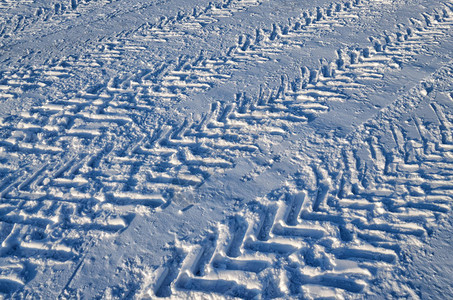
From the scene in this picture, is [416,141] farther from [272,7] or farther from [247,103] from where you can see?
[272,7]

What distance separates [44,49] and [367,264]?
199 inches

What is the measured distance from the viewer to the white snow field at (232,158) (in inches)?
101

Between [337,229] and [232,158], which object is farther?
[232,158]

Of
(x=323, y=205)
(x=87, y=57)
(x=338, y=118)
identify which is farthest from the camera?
(x=87, y=57)

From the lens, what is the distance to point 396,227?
8.93ft

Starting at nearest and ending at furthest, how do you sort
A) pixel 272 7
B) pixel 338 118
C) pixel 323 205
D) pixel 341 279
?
1. pixel 341 279
2. pixel 323 205
3. pixel 338 118
4. pixel 272 7

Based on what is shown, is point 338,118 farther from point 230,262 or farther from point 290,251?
point 230,262

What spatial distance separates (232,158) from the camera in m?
3.39

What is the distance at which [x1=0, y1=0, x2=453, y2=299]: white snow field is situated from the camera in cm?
256

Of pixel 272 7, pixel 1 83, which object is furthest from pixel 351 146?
pixel 1 83

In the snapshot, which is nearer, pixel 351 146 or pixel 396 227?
pixel 396 227

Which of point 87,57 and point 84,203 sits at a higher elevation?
point 87,57

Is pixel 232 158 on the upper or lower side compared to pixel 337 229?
upper

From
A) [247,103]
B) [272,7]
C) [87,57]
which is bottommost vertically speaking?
[247,103]
